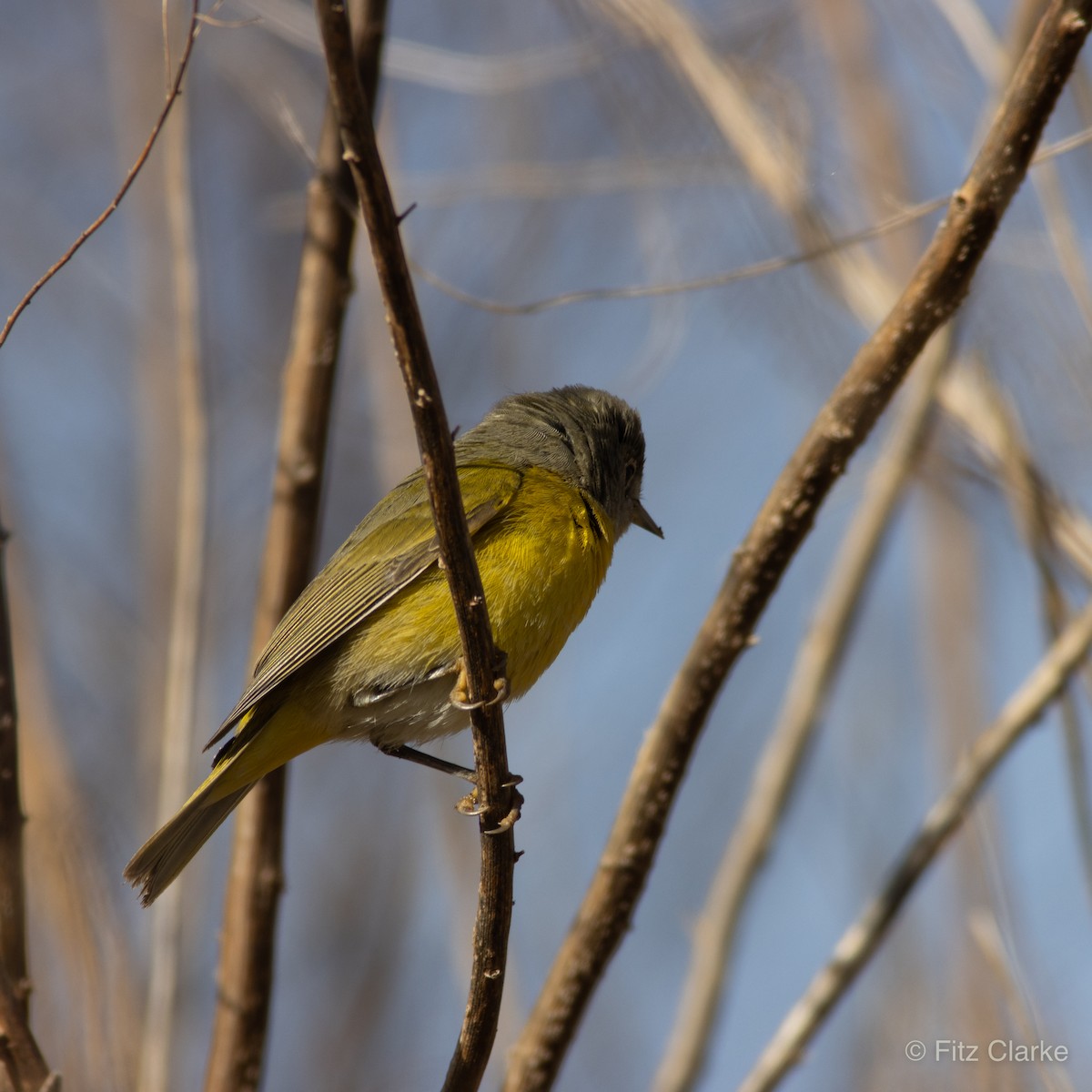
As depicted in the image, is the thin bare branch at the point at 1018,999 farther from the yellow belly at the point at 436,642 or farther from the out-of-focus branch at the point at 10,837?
the out-of-focus branch at the point at 10,837

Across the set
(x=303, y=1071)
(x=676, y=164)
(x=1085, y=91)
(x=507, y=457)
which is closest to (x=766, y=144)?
(x=676, y=164)

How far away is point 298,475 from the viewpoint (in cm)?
381

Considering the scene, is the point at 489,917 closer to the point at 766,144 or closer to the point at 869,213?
the point at 766,144

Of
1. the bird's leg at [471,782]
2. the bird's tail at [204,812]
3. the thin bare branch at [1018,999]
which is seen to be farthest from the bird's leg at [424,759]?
the thin bare branch at [1018,999]

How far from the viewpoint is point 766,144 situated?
14.0ft

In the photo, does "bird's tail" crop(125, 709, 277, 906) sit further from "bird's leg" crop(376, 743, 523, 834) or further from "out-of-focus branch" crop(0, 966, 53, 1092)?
"out-of-focus branch" crop(0, 966, 53, 1092)

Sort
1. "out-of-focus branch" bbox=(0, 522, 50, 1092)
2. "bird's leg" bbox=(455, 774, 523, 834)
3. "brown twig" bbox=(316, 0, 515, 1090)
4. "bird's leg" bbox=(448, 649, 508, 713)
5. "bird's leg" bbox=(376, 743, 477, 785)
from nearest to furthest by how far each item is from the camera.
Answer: "brown twig" bbox=(316, 0, 515, 1090)
"bird's leg" bbox=(448, 649, 508, 713)
"bird's leg" bbox=(455, 774, 523, 834)
"out-of-focus branch" bbox=(0, 522, 50, 1092)
"bird's leg" bbox=(376, 743, 477, 785)

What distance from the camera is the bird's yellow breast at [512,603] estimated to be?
331 centimetres

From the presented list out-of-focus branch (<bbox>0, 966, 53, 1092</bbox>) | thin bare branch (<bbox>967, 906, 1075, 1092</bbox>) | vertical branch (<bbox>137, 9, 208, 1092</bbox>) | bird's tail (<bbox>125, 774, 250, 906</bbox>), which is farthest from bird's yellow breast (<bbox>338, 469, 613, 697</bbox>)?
thin bare branch (<bbox>967, 906, 1075, 1092</bbox>)

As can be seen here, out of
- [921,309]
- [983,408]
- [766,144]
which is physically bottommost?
[921,309]

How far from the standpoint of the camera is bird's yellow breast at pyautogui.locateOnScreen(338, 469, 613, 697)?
3.31 metres

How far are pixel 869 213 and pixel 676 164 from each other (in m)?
0.74

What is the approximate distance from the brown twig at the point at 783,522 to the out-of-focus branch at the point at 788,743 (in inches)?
19.6

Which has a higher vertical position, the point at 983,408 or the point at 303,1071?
the point at 983,408
